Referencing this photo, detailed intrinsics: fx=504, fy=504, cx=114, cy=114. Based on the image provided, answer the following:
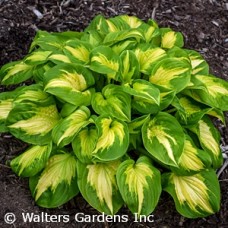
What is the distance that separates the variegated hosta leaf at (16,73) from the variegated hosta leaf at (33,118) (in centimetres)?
27

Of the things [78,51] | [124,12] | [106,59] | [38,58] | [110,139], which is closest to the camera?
[110,139]

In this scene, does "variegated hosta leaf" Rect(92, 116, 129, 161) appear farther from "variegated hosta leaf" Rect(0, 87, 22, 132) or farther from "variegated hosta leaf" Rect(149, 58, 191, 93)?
"variegated hosta leaf" Rect(0, 87, 22, 132)

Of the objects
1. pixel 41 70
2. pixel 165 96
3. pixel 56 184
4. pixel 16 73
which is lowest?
pixel 56 184

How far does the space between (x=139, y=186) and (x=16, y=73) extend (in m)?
1.05

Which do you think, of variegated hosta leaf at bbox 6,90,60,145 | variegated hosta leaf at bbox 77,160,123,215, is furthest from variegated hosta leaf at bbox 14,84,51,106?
variegated hosta leaf at bbox 77,160,123,215

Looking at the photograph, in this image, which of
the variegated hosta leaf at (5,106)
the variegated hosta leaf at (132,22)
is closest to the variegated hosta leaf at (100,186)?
the variegated hosta leaf at (5,106)

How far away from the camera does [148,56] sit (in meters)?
2.83

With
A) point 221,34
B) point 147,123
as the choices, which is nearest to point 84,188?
point 147,123

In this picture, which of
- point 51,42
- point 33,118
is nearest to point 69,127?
point 33,118

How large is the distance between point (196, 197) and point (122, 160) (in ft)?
1.43

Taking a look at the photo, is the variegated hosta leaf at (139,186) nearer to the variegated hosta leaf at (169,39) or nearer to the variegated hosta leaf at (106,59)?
the variegated hosta leaf at (106,59)

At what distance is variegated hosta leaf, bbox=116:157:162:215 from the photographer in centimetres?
249

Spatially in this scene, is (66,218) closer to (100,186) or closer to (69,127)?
(100,186)

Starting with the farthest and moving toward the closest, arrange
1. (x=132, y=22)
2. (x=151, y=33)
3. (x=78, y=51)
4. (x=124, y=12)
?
(x=124, y=12) → (x=132, y=22) → (x=151, y=33) → (x=78, y=51)
